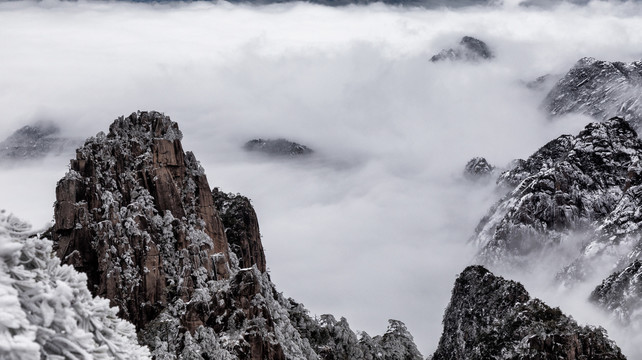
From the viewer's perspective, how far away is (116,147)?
343 feet

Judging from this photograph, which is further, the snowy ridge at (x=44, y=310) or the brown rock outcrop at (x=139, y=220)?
the brown rock outcrop at (x=139, y=220)

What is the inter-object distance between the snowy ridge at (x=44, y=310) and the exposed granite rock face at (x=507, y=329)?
103428 millimetres

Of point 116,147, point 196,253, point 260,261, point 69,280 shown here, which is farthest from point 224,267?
point 69,280

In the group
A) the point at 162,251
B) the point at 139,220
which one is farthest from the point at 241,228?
the point at 139,220

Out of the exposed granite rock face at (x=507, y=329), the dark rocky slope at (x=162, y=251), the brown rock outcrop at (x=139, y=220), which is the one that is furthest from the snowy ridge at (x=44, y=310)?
the exposed granite rock face at (x=507, y=329)

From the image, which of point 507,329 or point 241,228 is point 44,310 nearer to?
point 507,329

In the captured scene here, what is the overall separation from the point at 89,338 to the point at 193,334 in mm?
80653

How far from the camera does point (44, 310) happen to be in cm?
1002

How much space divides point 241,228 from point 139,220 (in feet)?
137

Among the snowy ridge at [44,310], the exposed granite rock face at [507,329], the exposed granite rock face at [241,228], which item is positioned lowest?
the snowy ridge at [44,310]

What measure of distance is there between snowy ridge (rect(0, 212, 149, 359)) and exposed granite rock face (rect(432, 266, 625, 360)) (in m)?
103

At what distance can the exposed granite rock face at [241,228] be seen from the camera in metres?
139

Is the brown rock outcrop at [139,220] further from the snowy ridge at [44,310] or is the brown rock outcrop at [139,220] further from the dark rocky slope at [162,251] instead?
the snowy ridge at [44,310]

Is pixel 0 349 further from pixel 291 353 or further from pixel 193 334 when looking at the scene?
pixel 291 353
